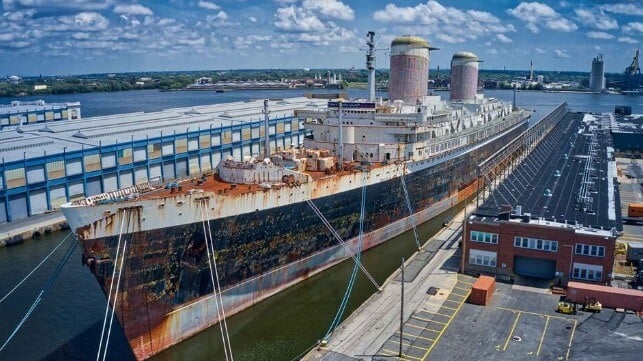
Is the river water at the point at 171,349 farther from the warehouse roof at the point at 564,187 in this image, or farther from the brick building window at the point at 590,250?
the brick building window at the point at 590,250

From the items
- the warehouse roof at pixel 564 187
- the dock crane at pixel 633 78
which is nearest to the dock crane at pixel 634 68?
the dock crane at pixel 633 78

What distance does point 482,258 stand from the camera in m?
24.4

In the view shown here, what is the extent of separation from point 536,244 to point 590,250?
2.16 meters

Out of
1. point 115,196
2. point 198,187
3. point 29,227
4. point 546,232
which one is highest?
point 115,196

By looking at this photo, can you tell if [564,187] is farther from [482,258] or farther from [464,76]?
[464,76]

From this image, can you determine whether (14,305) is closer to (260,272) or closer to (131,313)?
(131,313)

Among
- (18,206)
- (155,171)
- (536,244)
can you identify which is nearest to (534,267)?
(536,244)

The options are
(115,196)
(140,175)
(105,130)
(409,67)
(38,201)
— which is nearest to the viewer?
(115,196)

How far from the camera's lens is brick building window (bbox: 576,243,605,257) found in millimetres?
22391

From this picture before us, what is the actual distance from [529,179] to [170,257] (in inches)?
1021

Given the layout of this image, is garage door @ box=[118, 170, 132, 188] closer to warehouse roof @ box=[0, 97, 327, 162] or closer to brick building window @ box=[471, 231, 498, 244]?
warehouse roof @ box=[0, 97, 327, 162]

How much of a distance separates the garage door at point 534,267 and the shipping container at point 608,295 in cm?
234

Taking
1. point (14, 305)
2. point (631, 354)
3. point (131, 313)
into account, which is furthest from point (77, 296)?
point (631, 354)

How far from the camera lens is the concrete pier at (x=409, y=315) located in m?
17.8
